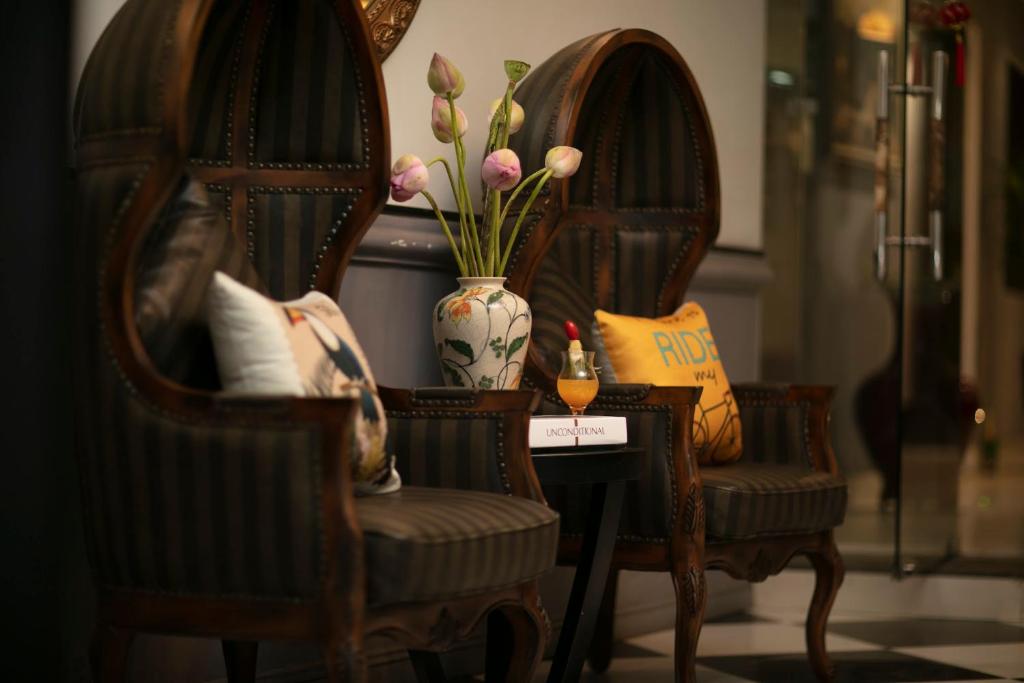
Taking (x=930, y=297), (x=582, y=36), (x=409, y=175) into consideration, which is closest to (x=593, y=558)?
(x=409, y=175)

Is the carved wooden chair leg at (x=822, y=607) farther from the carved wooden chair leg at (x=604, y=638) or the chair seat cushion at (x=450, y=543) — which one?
the chair seat cushion at (x=450, y=543)

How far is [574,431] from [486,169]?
532 millimetres

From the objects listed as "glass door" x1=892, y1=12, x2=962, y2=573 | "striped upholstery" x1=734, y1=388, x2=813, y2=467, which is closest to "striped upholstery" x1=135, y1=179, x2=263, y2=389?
"striped upholstery" x1=734, y1=388, x2=813, y2=467

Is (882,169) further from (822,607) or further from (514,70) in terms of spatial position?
(514,70)

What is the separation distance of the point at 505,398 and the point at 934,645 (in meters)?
1.79

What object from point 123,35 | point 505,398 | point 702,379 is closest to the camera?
point 123,35

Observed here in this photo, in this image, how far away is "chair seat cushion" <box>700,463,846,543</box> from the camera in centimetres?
263

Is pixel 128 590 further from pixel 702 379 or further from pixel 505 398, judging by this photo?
pixel 702 379

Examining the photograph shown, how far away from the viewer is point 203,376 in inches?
80.0

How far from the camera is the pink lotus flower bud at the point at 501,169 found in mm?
2520

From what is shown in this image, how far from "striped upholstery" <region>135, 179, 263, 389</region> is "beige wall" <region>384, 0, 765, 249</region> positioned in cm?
82

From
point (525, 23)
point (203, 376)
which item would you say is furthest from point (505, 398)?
point (525, 23)

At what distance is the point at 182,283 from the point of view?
6.55 ft

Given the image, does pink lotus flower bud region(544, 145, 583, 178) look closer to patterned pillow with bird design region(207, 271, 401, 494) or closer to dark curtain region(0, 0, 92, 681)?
patterned pillow with bird design region(207, 271, 401, 494)
